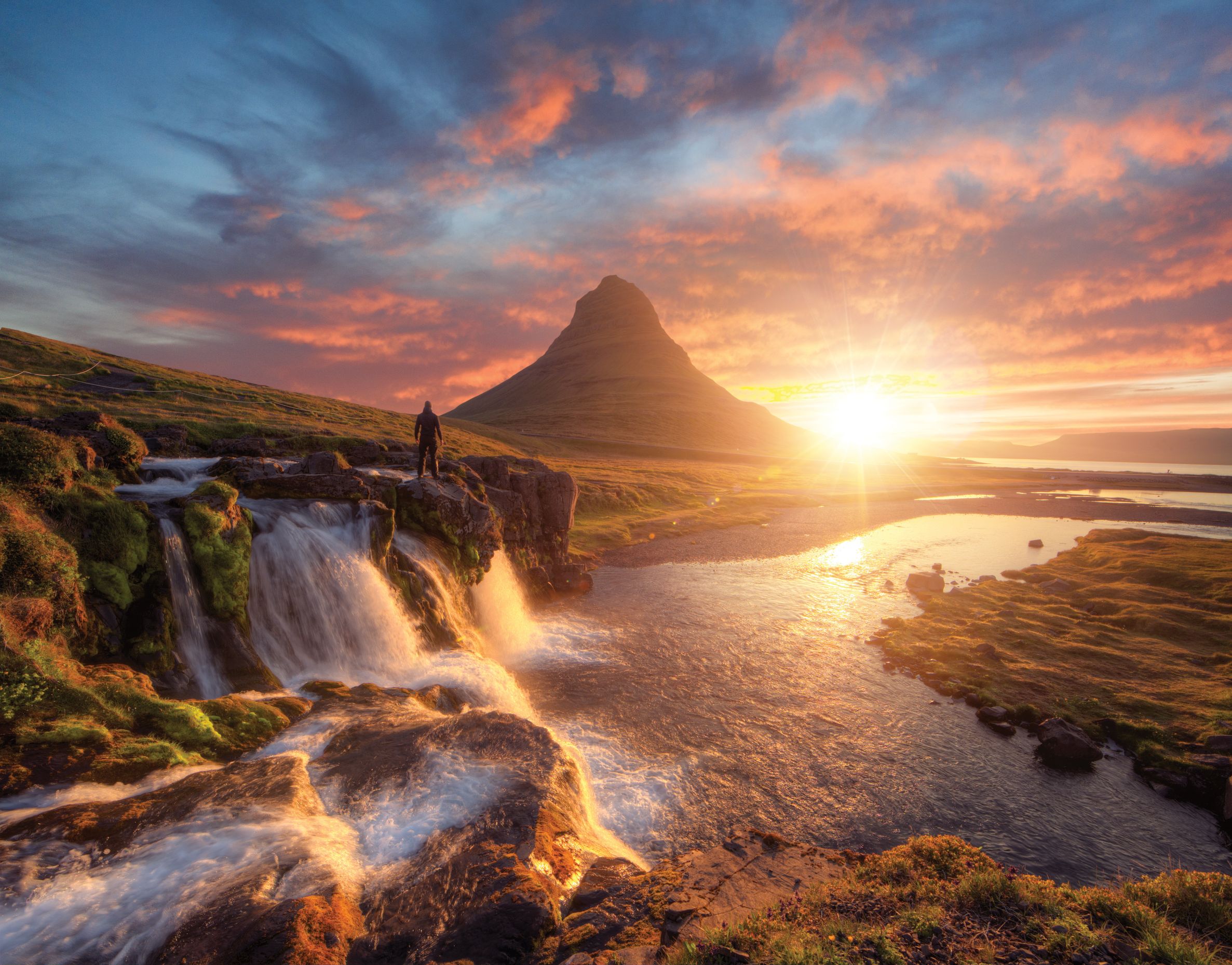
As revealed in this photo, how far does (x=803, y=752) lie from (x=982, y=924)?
28.2 feet

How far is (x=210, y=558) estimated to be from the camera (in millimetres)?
15594

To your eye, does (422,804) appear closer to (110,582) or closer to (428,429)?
(110,582)

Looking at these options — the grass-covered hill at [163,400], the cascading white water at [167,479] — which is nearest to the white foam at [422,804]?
the cascading white water at [167,479]

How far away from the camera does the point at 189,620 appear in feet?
47.9

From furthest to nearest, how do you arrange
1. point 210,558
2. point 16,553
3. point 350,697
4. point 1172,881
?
point 210,558 < point 350,697 < point 16,553 < point 1172,881

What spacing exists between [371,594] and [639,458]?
12494 cm

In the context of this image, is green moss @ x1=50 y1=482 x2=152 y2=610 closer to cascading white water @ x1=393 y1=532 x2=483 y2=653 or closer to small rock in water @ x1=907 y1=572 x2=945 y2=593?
cascading white water @ x1=393 y1=532 x2=483 y2=653

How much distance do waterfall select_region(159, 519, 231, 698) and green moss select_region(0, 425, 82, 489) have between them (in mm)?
2493

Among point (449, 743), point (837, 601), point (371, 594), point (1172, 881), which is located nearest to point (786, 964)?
point (1172, 881)

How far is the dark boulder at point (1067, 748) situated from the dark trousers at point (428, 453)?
87.5ft

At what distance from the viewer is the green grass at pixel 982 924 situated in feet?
19.8

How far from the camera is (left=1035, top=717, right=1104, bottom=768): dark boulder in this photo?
1475 centimetres

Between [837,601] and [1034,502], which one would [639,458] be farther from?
[837,601]

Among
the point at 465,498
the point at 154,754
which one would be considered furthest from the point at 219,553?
the point at 465,498
